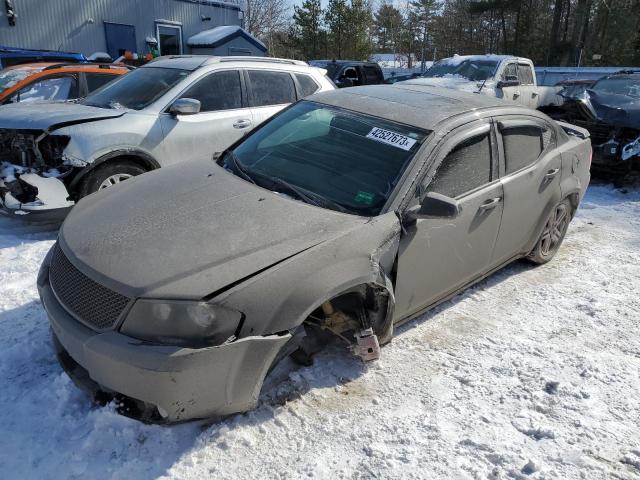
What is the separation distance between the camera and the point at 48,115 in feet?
16.4

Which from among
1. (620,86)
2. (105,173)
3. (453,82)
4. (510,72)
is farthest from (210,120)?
(510,72)

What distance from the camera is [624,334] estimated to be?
12.2 ft

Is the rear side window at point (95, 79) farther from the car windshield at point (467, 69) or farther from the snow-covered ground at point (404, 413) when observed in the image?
the car windshield at point (467, 69)

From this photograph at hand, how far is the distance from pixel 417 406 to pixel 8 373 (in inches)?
93.2

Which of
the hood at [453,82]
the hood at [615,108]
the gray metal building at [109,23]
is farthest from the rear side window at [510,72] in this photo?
the gray metal building at [109,23]

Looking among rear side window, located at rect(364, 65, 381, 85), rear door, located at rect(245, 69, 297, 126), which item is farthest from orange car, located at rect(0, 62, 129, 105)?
rear side window, located at rect(364, 65, 381, 85)

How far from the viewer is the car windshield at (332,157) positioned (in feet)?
10.00

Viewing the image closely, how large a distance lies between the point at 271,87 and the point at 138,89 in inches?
62.8

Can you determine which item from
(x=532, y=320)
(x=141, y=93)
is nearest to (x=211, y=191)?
(x=532, y=320)

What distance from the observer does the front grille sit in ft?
7.39

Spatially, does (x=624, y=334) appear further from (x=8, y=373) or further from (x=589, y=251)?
(x=8, y=373)

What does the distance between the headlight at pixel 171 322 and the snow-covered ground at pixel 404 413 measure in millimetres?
617

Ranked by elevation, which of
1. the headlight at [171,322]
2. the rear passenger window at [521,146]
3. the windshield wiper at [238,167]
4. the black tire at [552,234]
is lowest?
the black tire at [552,234]

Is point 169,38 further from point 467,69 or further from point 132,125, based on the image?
point 132,125
